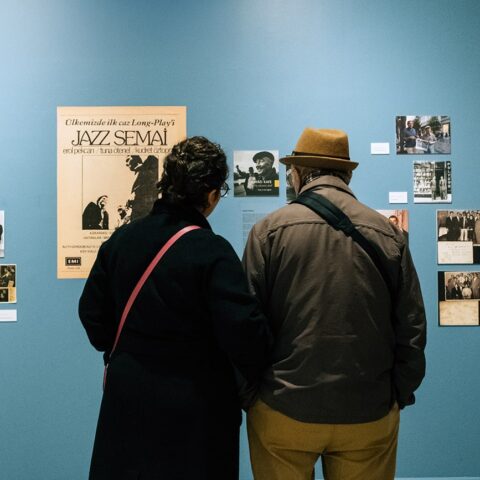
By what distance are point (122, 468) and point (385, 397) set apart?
0.73 metres

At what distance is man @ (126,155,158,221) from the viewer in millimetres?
2383

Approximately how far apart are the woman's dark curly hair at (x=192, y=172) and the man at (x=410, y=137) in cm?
135

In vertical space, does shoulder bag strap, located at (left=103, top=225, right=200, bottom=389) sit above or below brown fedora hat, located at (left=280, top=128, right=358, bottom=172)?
below

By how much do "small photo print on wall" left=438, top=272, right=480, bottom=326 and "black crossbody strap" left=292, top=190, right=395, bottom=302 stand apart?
117cm

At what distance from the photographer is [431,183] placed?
93.5 inches

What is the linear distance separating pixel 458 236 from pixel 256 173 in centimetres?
103

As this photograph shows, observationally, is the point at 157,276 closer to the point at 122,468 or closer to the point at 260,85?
the point at 122,468

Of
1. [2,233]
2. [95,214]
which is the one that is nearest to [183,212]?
[95,214]

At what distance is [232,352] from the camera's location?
1.26 metres

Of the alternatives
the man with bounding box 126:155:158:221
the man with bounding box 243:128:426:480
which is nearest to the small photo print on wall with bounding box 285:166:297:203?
the man with bounding box 126:155:158:221

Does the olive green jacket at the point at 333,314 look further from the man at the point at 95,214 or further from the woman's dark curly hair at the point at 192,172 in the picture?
the man at the point at 95,214

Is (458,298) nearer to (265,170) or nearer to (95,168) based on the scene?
(265,170)

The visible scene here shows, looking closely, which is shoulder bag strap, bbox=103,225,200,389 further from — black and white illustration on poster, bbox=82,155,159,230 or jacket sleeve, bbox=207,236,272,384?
black and white illustration on poster, bbox=82,155,159,230

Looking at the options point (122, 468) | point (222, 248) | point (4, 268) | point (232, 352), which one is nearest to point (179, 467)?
point (122, 468)
